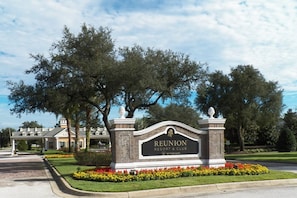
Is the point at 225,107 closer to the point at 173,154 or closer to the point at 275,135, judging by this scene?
the point at 275,135

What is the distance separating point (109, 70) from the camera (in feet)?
70.0

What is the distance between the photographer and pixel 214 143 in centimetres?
1639

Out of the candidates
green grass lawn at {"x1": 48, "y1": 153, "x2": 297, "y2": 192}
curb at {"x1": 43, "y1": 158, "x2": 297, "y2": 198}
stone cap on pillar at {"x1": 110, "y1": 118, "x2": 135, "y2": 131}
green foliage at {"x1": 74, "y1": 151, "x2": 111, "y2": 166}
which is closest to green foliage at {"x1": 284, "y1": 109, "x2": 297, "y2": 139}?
green foliage at {"x1": 74, "y1": 151, "x2": 111, "y2": 166}

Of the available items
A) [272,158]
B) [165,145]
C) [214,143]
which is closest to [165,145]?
[165,145]

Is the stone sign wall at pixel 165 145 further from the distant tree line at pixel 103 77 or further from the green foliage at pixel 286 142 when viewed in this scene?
the green foliage at pixel 286 142

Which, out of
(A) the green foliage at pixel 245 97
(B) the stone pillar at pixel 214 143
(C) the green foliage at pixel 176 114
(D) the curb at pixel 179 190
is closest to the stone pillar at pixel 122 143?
(D) the curb at pixel 179 190

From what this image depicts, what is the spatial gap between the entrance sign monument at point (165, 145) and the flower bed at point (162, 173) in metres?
0.57

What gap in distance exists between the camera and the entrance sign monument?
14836 millimetres

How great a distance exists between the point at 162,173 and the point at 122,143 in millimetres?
2110

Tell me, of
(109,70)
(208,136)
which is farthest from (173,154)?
(109,70)

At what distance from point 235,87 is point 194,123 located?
18.1 m

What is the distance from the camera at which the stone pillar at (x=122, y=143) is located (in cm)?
1470

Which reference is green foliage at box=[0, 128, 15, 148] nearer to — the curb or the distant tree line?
the distant tree line

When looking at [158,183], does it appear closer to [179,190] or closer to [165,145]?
[179,190]
